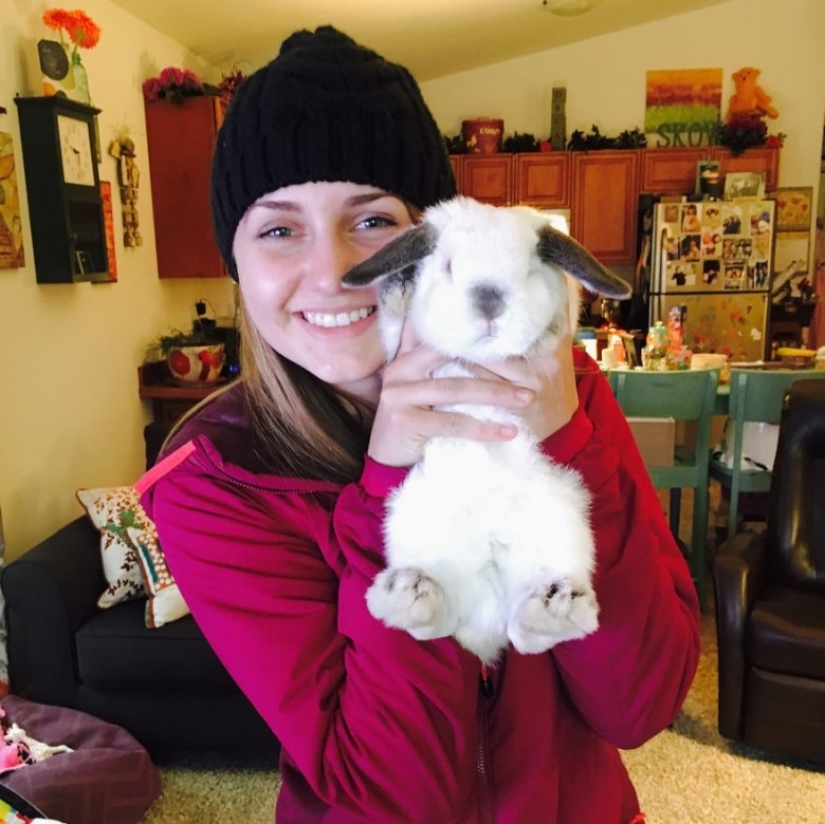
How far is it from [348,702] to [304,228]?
0.60m

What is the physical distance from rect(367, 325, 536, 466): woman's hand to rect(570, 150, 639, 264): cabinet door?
221 inches

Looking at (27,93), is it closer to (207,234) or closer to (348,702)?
(207,234)

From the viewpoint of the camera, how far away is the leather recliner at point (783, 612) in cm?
232

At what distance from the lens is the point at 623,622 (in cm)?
88

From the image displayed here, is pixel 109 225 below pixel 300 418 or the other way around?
the other way around

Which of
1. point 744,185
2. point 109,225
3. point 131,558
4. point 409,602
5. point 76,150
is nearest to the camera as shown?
point 409,602

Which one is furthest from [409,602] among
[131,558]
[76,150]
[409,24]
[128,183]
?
[409,24]

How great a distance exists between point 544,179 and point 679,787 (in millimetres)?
4939

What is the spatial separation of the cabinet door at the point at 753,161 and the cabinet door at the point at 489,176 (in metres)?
1.62

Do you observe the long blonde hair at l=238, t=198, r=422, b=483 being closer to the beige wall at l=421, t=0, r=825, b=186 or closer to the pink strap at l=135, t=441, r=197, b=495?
the pink strap at l=135, t=441, r=197, b=495

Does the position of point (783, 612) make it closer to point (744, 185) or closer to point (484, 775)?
point (484, 775)

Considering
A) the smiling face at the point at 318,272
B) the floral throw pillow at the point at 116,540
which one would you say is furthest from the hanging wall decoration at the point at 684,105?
the smiling face at the point at 318,272

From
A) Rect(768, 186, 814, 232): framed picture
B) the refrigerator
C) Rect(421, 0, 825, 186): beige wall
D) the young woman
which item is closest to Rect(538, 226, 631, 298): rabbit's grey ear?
the young woman

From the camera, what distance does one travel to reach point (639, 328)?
20.1 ft
